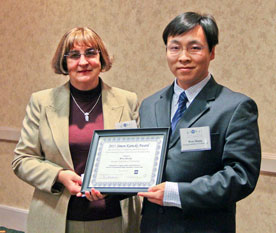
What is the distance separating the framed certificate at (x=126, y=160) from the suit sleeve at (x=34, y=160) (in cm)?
35

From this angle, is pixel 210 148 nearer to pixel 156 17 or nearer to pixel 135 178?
pixel 135 178

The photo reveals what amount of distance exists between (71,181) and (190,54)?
32.8 inches

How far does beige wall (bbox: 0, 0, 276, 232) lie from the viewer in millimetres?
3230

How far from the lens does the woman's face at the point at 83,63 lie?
2.35 metres

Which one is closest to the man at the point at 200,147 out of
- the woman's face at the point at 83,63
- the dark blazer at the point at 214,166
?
the dark blazer at the point at 214,166

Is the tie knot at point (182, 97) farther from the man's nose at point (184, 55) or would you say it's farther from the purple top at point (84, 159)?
the purple top at point (84, 159)

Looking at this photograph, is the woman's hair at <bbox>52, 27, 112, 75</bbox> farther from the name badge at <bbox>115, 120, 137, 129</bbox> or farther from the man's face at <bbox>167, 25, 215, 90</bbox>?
the man's face at <bbox>167, 25, 215, 90</bbox>

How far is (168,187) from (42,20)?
3100 millimetres

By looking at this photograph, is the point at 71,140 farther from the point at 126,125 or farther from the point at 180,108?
the point at 180,108

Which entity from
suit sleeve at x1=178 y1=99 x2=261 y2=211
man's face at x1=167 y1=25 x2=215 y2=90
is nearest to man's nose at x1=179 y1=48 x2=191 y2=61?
man's face at x1=167 y1=25 x2=215 y2=90

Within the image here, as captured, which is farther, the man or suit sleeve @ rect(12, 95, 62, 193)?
suit sleeve @ rect(12, 95, 62, 193)

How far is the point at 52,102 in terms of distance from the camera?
2438 millimetres

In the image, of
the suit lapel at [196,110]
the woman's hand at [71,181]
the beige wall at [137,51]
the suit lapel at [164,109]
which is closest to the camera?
the suit lapel at [196,110]

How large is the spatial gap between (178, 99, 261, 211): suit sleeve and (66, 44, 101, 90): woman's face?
2.76ft
